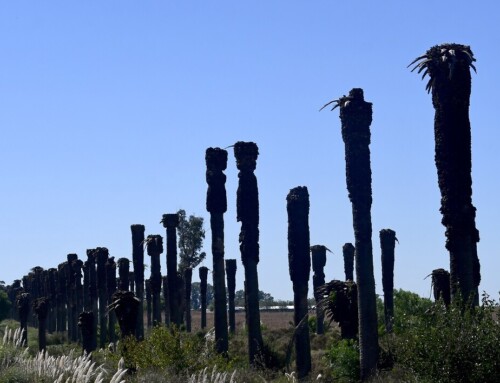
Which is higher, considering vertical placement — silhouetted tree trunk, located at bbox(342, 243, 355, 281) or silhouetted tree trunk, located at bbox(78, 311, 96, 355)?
silhouetted tree trunk, located at bbox(342, 243, 355, 281)

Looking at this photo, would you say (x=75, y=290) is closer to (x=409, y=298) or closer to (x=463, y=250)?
(x=409, y=298)

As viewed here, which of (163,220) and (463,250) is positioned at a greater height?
(163,220)

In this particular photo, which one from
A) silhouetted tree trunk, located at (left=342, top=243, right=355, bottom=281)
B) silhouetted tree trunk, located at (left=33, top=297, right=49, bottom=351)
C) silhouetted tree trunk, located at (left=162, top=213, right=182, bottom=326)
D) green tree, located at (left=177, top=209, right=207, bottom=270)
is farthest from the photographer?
green tree, located at (left=177, top=209, right=207, bottom=270)

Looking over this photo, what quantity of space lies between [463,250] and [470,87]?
562 cm

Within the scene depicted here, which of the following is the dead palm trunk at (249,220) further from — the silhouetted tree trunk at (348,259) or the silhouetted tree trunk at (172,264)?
the silhouetted tree trunk at (348,259)

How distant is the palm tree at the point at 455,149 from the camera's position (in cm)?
3036

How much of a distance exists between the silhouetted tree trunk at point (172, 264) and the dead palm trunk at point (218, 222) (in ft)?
23.8

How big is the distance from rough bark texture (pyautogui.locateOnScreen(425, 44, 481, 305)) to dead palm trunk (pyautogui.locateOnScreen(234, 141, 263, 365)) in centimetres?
1393

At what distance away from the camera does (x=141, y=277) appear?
6241 cm

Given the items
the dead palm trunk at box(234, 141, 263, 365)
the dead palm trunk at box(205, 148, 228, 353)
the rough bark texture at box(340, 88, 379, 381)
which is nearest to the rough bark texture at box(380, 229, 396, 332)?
the dead palm trunk at box(205, 148, 228, 353)

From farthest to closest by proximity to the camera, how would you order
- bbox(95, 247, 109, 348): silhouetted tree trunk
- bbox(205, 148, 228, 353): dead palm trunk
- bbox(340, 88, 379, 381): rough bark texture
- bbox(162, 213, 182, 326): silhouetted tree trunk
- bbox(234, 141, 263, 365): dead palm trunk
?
bbox(95, 247, 109, 348): silhouetted tree trunk
bbox(162, 213, 182, 326): silhouetted tree trunk
bbox(205, 148, 228, 353): dead palm trunk
bbox(234, 141, 263, 365): dead palm trunk
bbox(340, 88, 379, 381): rough bark texture

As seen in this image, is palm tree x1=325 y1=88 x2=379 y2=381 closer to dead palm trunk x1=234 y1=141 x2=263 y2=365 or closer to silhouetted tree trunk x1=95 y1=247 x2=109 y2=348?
dead palm trunk x1=234 y1=141 x2=263 y2=365

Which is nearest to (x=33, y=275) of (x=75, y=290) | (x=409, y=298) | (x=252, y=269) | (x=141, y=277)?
(x=75, y=290)

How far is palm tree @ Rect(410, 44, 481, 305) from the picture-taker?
99.6ft
